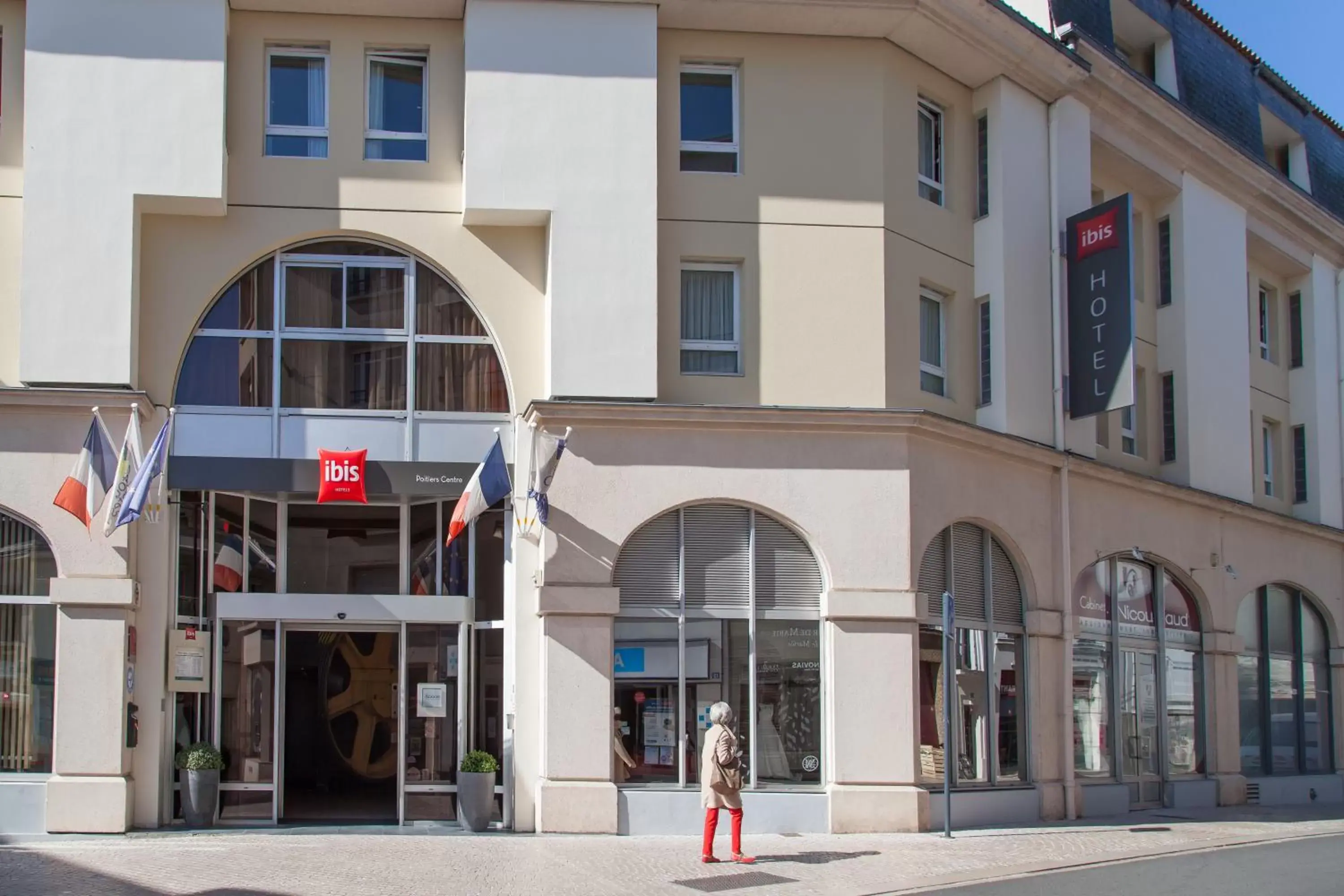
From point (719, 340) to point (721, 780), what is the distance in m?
6.28

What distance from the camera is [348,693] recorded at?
20609mm

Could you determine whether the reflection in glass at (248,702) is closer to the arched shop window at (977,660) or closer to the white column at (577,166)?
the white column at (577,166)

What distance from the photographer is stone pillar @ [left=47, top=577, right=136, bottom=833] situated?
719 inches

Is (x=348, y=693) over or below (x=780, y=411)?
below

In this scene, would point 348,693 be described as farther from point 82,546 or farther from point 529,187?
point 529,187

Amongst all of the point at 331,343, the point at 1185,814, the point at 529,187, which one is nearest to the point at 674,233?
the point at 529,187

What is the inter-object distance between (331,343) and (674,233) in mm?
4578

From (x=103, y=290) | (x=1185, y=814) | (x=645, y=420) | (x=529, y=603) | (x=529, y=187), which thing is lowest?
(x=1185, y=814)

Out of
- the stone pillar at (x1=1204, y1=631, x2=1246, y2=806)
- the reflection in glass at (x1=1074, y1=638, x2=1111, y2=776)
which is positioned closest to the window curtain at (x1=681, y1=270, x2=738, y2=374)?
the reflection in glass at (x1=1074, y1=638, x2=1111, y2=776)

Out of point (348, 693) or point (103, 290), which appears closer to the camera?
point (103, 290)

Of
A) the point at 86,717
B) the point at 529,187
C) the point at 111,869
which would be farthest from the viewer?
the point at 529,187

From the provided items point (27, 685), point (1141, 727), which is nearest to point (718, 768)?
point (27, 685)

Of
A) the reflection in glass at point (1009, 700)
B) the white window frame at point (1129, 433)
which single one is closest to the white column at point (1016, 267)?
the reflection in glass at point (1009, 700)

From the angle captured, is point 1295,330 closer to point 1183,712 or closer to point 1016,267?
point 1183,712
